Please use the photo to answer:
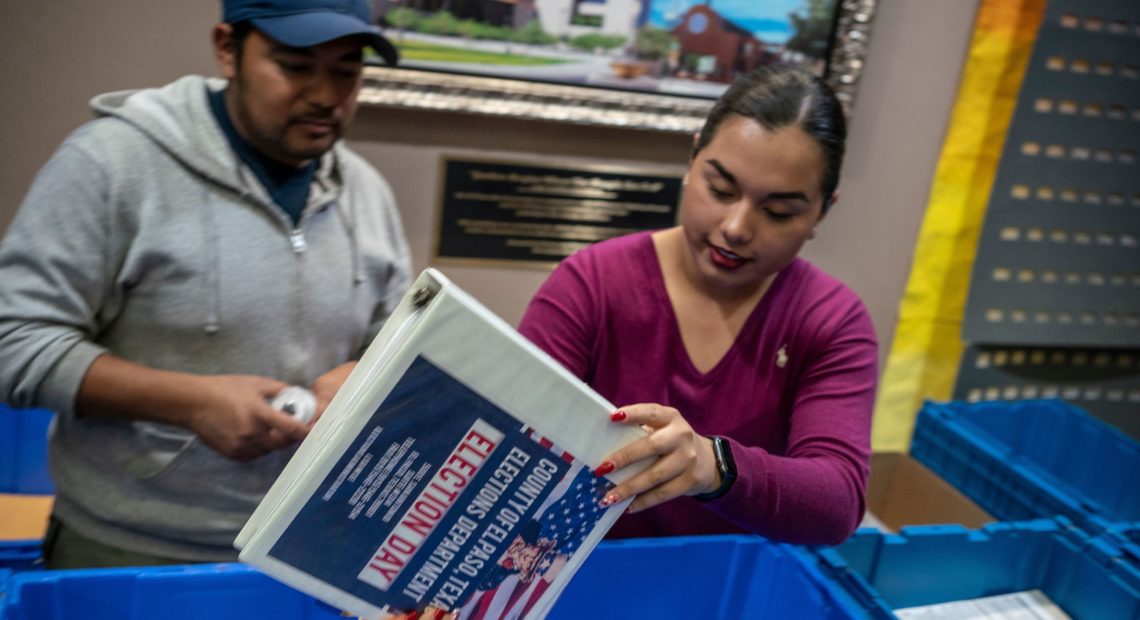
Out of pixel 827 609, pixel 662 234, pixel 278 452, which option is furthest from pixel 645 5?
pixel 827 609

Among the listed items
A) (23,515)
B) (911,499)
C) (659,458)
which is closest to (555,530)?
(659,458)

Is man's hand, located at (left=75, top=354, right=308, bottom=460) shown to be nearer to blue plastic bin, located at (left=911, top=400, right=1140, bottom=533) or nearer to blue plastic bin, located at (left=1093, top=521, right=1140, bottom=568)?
blue plastic bin, located at (left=1093, top=521, right=1140, bottom=568)

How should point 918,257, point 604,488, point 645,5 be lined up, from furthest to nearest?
1. point 918,257
2. point 645,5
3. point 604,488

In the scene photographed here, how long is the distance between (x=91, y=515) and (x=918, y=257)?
6.33 feet

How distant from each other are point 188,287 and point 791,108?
71cm

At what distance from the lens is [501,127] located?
190 centimetres

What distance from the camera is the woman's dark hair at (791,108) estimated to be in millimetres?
936

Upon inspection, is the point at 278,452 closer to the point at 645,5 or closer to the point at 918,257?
the point at 645,5

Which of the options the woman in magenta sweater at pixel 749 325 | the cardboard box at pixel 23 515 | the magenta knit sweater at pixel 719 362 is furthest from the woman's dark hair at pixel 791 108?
the cardboard box at pixel 23 515

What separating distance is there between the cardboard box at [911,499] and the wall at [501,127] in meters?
0.34

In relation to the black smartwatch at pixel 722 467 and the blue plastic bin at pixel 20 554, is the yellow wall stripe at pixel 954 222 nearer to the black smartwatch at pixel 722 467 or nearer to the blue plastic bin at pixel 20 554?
the black smartwatch at pixel 722 467

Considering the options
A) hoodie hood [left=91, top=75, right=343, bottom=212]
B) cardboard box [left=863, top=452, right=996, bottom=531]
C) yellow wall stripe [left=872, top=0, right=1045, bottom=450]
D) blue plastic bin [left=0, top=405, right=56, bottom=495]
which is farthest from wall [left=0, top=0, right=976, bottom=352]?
hoodie hood [left=91, top=75, right=343, bottom=212]

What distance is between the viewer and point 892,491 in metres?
2.30

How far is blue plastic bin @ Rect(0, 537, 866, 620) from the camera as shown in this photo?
0.76m
